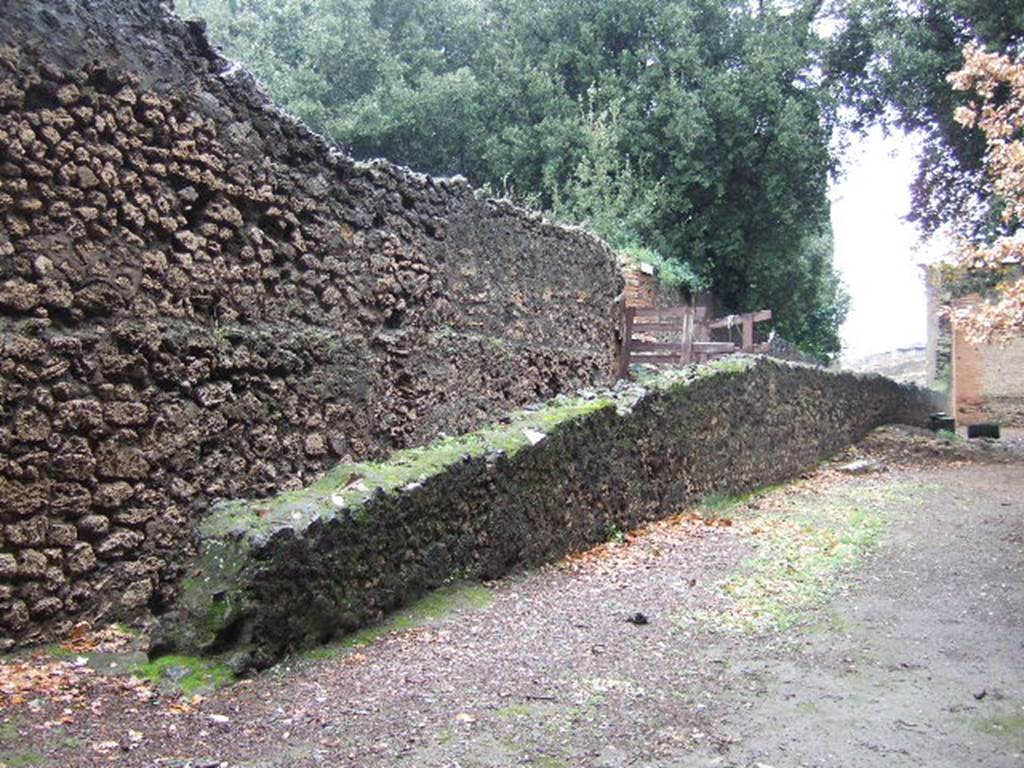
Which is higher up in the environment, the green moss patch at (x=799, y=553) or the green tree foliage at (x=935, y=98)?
the green tree foliage at (x=935, y=98)

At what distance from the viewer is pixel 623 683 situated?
480 cm

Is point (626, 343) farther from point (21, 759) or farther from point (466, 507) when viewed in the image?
point (21, 759)

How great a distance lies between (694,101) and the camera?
74.0ft

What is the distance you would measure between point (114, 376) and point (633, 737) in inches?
135

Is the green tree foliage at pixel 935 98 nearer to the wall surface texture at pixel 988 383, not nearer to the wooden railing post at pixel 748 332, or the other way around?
the wall surface texture at pixel 988 383

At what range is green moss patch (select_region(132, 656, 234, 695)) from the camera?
14.5 feet

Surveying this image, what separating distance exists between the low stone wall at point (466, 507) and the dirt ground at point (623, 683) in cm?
24

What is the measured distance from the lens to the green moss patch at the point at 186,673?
441 centimetres

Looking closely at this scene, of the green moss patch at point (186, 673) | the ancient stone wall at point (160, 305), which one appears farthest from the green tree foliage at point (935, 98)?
the green moss patch at point (186, 673)

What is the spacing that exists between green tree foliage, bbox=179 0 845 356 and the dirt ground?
15.3 m

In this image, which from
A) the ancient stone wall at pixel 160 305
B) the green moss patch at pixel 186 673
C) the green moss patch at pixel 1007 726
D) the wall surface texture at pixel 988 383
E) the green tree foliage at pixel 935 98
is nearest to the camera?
the green moss patch at pixel 1007 726

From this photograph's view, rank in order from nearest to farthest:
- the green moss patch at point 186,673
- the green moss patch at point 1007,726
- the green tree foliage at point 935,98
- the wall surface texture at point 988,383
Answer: the green moss patch at point 1007,726
the green moss patch at point 186,673
the green tree foliage at point 935,98
the wall surface texture at point 988,383

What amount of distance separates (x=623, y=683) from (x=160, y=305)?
139 inches

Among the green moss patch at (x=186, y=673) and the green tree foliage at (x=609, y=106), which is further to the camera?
the green tree foliage at (x=609, y=106)
